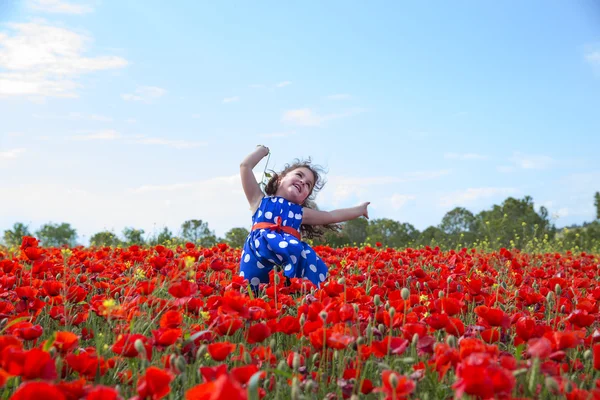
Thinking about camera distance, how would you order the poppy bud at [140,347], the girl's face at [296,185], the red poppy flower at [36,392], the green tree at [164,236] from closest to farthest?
the red poppy flower at [36,392] < the poppy bud at [140,347] < the girl's face at [296,185] < the green tree at [164,236]

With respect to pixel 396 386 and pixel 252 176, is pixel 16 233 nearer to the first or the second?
pixel 252 176

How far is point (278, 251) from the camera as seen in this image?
4.70m

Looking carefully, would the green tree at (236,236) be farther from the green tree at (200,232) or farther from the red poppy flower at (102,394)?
the red poppy flower at (102,394)

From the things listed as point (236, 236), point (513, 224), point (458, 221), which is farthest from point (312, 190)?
point (458, 221)

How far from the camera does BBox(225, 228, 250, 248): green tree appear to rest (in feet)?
41.3

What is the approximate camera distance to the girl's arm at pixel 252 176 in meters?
5.27

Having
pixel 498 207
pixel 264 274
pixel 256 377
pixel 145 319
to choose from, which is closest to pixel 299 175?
pixel 264 274

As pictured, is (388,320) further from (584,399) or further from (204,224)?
(204,224)

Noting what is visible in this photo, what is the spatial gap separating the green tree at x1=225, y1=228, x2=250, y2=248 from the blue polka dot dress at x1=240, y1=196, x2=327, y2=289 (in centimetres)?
732

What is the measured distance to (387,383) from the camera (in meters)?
1.48

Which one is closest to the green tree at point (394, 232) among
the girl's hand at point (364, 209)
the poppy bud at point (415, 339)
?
the girl's hand at point (364, 209)

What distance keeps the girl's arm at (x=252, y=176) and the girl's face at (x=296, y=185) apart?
0.21m

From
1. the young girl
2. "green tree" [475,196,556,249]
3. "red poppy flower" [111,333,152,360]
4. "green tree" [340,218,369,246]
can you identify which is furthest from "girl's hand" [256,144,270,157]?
"green tree" [340,218,369,246]

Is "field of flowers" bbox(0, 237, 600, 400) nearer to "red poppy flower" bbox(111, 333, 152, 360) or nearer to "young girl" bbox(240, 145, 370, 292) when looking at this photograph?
"red poppy flower" bbox(111, 333, 152, 360)
